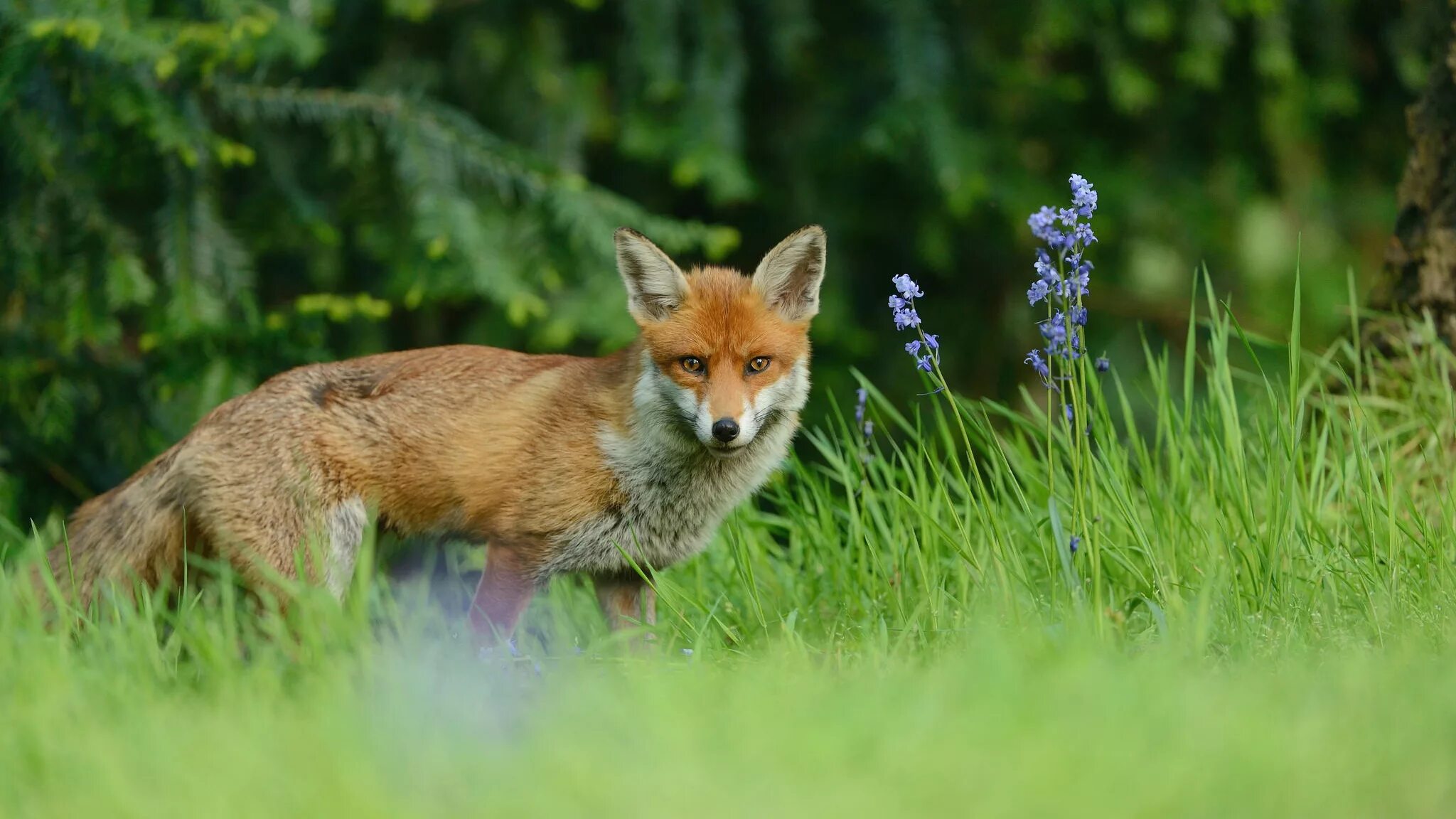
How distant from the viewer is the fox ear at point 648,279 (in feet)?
13.1

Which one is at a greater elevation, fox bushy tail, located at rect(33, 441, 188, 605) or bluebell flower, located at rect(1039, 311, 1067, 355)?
bluebell flower, located at rect(1039, 311, 1067, 355)

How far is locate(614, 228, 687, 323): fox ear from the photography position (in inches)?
157

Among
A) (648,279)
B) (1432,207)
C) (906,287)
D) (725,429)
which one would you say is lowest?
(725,429)

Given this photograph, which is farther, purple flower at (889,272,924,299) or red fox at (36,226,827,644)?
red fox at (36,226,827,644)

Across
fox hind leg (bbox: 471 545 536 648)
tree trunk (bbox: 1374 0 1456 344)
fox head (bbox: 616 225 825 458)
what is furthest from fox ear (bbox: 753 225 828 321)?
tree trunk (bbox: 1374 0 1456 344)

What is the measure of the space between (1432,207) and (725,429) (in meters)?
2.76

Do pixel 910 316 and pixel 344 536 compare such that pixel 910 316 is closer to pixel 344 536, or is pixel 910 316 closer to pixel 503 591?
pixel 503 591

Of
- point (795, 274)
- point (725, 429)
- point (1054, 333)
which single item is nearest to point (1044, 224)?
point (1054, 333)

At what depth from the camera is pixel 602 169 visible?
261 inches

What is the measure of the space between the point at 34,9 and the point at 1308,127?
205 inches

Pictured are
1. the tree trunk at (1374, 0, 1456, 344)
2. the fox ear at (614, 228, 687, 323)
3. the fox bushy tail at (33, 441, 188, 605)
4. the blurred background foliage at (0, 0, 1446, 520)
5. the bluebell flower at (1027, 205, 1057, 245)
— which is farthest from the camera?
the blurred background foliage at (0, 0, 1446, 520)

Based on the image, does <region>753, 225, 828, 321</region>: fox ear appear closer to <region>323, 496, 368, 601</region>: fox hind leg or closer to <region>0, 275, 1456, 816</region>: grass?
<region>0, 275, 1456, 816</region>: grass

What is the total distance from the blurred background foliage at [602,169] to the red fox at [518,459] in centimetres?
86

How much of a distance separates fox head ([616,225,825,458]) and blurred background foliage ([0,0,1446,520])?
0.97 meters
